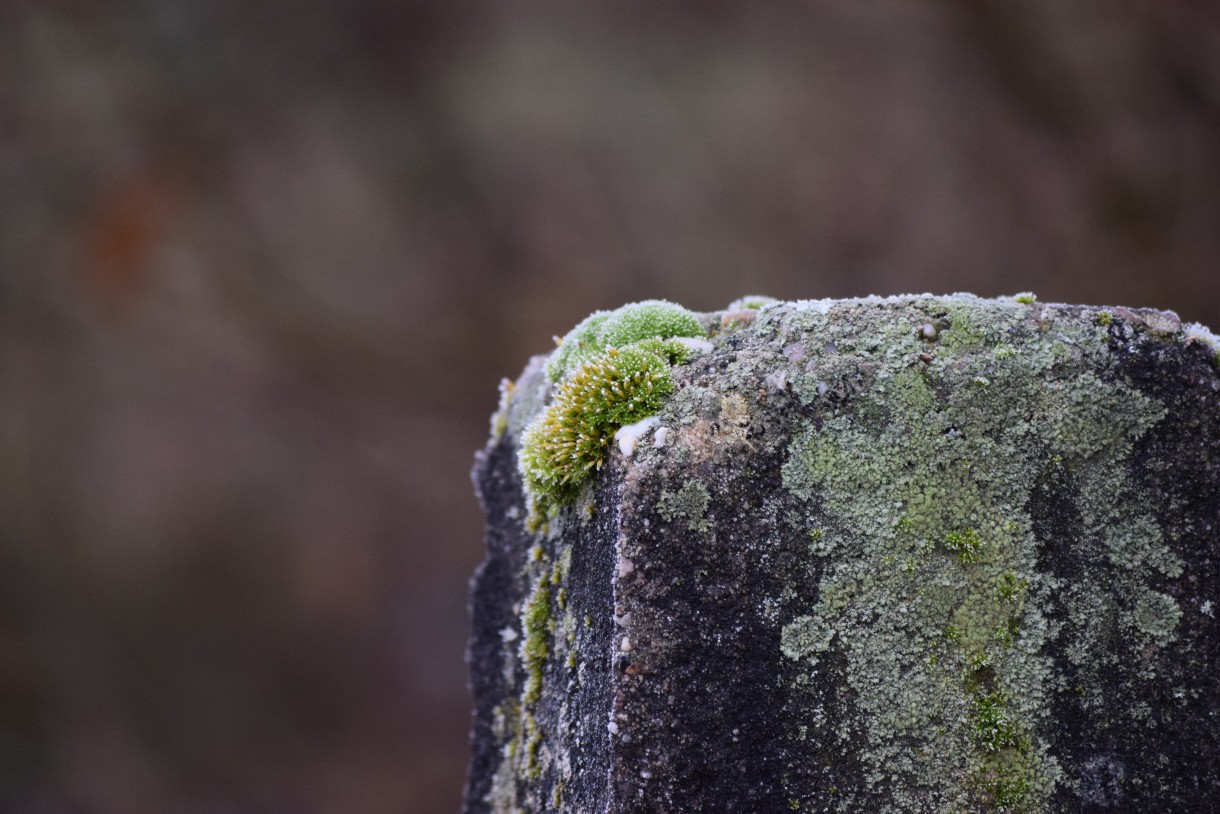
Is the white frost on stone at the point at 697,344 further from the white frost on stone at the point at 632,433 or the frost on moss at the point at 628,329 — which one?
the white frost on stone at the point at 632,433

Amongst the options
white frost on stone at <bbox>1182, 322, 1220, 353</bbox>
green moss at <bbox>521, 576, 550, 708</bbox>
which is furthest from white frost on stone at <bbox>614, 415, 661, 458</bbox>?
white frost on stone at <bbox>1182, 322, 1220, 353</bbox>

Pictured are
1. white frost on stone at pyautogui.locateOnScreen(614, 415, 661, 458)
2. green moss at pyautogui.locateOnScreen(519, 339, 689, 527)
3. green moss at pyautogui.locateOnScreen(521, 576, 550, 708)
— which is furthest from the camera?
green moss at pyautogui.locateOnScreen(521, 576, 550, 708)

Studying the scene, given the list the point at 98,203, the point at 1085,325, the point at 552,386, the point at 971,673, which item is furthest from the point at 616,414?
the point at 98,203

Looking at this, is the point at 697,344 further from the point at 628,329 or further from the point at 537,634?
the point at 537,634

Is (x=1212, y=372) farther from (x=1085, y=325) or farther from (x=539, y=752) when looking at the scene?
(x=539, y=752)

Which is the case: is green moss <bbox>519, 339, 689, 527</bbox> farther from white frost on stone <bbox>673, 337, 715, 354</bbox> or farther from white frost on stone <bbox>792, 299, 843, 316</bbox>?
white frost on stone <bbox>792, 299, 843, 316</bbox>

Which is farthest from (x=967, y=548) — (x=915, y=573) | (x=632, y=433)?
(x=632, y=433)

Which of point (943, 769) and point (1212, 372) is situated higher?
point (1212, 372)
